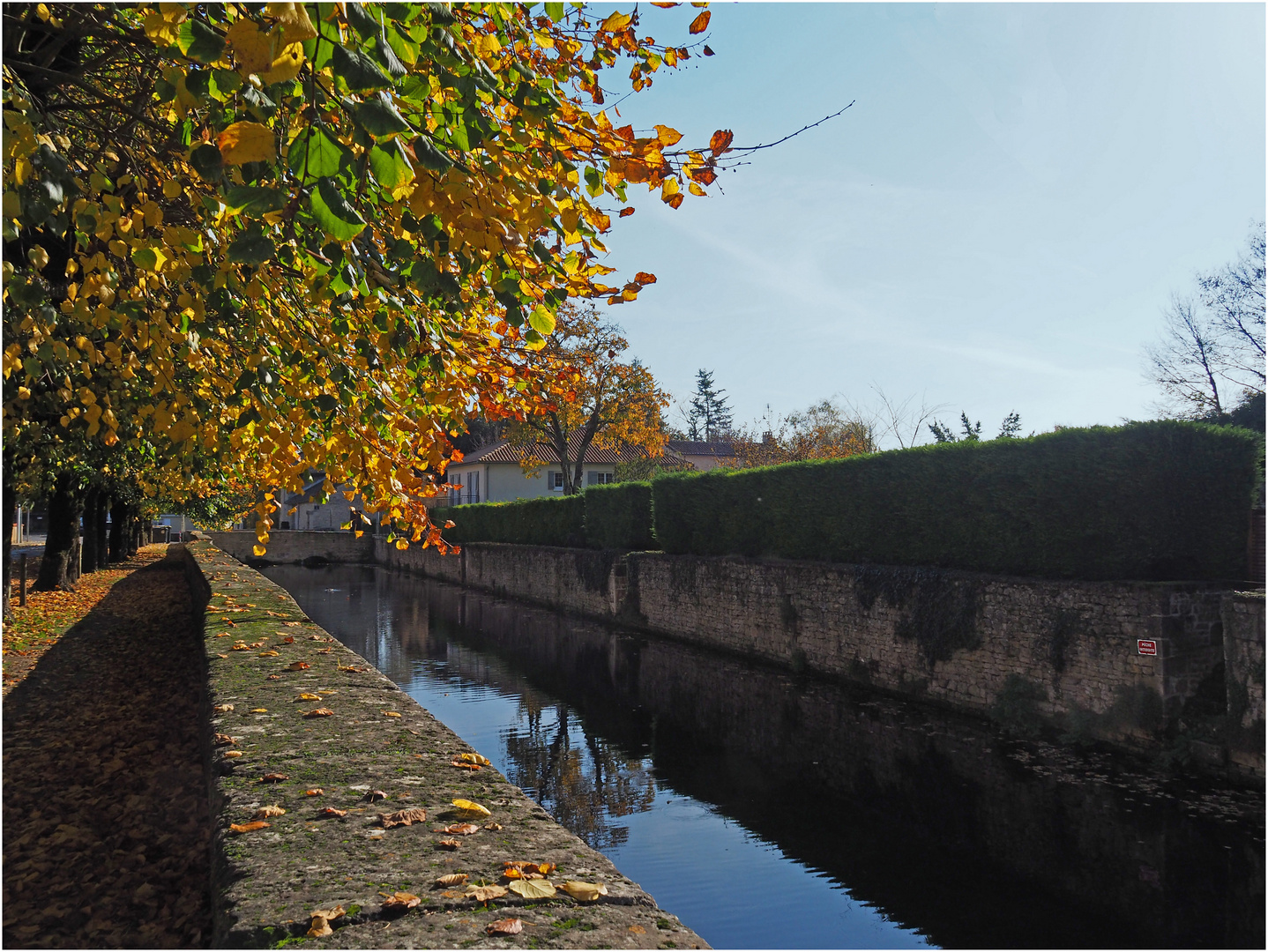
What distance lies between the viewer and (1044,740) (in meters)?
9.66

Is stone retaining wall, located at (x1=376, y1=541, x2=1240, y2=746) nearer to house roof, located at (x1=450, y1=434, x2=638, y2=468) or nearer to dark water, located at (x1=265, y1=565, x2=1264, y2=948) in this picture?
dark water, located at (x1=265, y1=565, x2=1264, y2=948)

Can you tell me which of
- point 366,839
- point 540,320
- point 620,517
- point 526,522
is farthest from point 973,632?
point 526,522

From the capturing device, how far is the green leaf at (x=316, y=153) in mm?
2178

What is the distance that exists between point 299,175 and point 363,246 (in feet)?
4.79

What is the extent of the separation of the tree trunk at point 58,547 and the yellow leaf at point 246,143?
67.3ft

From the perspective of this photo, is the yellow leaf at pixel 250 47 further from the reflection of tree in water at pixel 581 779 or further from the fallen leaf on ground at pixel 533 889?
the reflection of tree in water at pixel 581 779

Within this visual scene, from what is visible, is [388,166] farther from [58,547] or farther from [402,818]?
[58,547]

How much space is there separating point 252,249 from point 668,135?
4.80 ft

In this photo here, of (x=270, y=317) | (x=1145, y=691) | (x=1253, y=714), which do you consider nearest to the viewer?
(x=270, y=317)

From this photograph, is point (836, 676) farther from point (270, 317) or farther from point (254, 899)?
point (254, 899)

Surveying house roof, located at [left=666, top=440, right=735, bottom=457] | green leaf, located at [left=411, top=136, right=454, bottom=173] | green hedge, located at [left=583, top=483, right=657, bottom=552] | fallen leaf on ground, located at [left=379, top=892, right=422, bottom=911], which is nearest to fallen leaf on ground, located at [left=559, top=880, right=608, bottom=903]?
fallen leaf on ground, located at [left=379, top=892, right=422, bottom=911]

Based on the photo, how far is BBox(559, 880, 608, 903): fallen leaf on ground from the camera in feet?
8.39

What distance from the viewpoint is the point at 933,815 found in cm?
761

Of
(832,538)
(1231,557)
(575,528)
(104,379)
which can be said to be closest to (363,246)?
(104,379)
